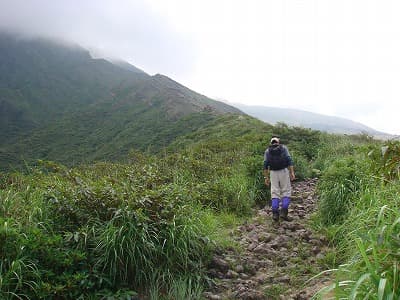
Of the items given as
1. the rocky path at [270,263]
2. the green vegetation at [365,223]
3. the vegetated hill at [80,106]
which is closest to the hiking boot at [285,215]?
the rocky path at [270,263]

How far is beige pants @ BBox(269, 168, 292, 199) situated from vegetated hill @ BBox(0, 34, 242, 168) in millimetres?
28306

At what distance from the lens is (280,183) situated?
24.7 ft

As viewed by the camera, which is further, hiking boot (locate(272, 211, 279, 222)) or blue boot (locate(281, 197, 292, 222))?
blue boot (locate(281, 197, 292, 222))

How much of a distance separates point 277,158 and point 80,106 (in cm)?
12563

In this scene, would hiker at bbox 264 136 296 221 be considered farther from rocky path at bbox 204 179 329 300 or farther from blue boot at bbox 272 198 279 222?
rocky path at bbox 204 179 329 300

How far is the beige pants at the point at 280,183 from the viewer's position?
7.33m

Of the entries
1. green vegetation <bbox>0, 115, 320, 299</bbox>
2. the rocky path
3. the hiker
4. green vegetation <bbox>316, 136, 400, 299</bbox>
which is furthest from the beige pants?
green vegetation <bbox>0, 115, 320, 299</bbox>

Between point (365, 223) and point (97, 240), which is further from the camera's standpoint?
point (97, 240)

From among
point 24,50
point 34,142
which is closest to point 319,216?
point 34,142

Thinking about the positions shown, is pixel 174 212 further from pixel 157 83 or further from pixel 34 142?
pixel 157 83

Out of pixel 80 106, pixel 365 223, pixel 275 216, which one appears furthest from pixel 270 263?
pixel 80 106

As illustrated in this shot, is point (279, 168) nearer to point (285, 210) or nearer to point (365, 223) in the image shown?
point (285, 210)

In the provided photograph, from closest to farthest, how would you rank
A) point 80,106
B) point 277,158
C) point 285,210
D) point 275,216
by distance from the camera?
point 275,216 → point 285,210 → point 277,158 → point 80,106

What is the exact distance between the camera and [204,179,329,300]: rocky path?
161 inches
